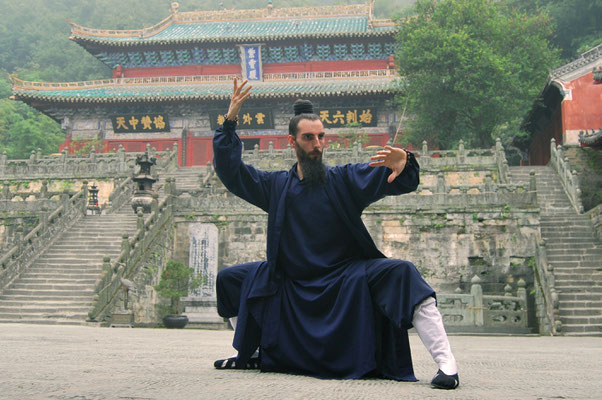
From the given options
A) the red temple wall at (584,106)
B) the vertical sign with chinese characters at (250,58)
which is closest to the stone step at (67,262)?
the red temple wall at (584,106)

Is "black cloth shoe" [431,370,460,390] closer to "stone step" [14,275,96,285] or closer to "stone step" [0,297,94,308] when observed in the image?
"stone step" [0,297,94,308]

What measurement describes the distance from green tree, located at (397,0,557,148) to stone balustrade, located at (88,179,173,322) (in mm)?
10433

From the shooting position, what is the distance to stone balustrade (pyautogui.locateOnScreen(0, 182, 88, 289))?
14.5 meters

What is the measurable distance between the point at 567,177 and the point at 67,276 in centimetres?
1360

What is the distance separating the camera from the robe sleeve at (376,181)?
366 centimetres

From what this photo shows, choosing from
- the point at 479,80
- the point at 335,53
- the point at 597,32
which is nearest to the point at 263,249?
the point at 479,80

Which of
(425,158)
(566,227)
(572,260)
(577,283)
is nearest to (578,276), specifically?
(577,283)

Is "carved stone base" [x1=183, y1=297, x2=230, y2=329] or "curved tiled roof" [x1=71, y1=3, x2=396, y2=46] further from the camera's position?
"curved tiled roof" [x1=71, y1=3, x2=396, y2=46]

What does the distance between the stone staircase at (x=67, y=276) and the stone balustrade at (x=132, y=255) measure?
15.2 inches

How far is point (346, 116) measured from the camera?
27.3 metres

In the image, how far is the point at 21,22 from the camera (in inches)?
2003

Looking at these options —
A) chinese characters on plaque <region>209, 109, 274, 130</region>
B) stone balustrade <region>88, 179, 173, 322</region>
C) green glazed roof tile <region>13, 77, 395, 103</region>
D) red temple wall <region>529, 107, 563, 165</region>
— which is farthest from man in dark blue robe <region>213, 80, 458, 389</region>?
chinese characters on plaque <region>209, 109, 274, 130</region>

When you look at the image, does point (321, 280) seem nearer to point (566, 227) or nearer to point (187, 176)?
point (566, 227)

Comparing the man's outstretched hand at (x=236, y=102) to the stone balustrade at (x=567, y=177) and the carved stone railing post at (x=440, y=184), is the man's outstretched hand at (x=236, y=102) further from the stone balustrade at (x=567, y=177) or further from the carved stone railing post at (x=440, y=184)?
the stone balustrade at (x=567, y=177)
